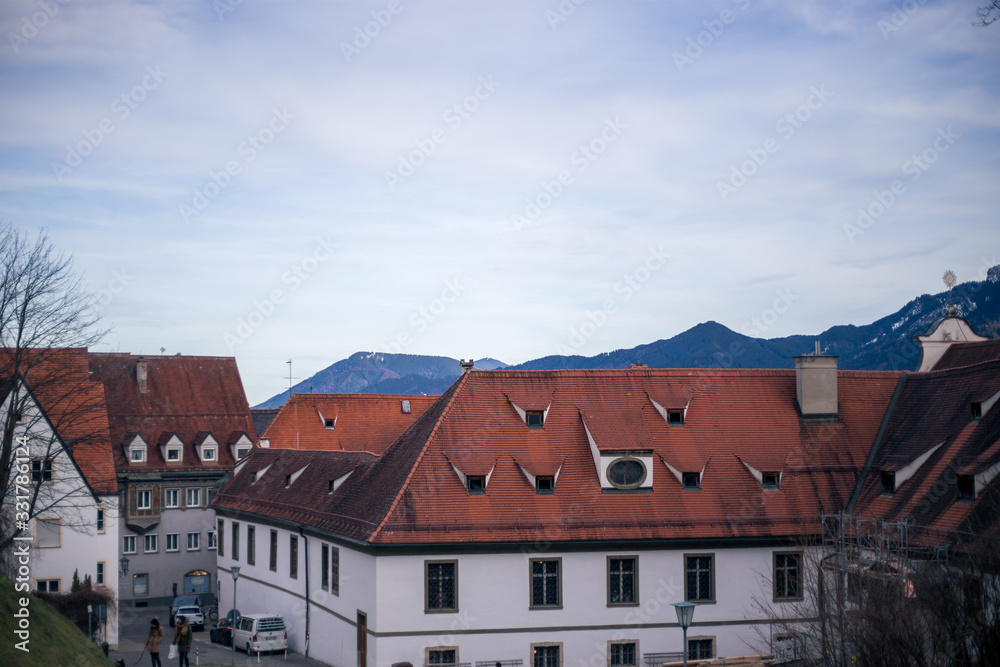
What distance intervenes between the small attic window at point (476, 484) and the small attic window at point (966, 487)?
605 inches

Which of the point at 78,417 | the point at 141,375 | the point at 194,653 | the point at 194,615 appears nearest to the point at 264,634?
the point at 194,653

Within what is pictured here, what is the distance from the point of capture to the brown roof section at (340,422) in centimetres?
6906

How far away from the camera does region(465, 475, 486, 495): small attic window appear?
38312mm

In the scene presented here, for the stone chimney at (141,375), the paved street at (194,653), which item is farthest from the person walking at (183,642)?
the stone chimney at (141,375)

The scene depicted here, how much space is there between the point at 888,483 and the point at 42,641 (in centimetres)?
2826

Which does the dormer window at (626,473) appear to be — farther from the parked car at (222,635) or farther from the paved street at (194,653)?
the parked car at (222,635)

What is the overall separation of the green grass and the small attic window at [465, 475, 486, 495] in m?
14.0

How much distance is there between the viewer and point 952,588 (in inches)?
949

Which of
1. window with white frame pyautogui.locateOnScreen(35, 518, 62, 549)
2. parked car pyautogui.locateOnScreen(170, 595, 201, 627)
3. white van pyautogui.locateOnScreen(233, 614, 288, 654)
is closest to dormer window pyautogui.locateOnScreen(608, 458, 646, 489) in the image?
white van pyautogui.locateOnScreen(233, 614, 288, 654)

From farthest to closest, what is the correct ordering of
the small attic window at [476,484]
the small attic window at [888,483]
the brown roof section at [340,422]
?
the brown roof section at [340,422] → the small attic window at [888,483] → the small attic window at [476,484]

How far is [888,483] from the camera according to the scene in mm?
39125

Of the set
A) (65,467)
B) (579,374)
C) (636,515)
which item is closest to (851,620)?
(636,515)

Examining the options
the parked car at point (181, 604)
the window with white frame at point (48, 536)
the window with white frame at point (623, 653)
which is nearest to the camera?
the window with white frame at point (623, 653)

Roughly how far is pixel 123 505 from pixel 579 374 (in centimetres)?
3942
